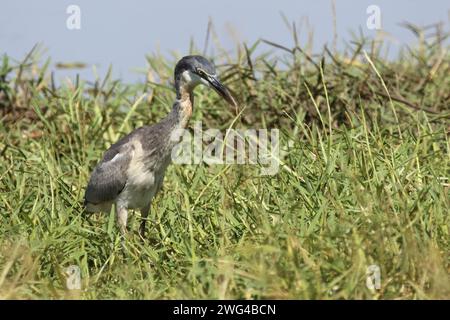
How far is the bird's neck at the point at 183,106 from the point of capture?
773 centimetres

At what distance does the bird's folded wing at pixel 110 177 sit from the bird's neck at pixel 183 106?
431 millimetres

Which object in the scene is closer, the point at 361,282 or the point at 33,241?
the point at 361,282

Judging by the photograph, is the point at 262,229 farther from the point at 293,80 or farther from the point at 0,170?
the point at 293,80

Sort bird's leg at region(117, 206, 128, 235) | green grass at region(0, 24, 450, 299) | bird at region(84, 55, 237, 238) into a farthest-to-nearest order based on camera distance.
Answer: bird's leg at region(117, 206, 128, 235) → bird at region(84, 55, 237, 238) → green grass at region(0, 24, 450, 299)

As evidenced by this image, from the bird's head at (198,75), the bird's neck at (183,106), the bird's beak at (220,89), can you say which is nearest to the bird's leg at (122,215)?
the bird's neck at (183,106)

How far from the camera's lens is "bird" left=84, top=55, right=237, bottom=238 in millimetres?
7547

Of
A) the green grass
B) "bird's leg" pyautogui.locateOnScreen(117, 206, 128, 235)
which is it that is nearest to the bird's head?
the green grass

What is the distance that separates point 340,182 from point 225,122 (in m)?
3.69

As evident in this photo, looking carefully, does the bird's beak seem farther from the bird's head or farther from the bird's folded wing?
the bird's folded wing

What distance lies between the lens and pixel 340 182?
273 inches

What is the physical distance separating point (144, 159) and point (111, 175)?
0.33 m

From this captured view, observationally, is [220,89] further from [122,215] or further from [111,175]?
[122,215]
